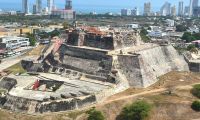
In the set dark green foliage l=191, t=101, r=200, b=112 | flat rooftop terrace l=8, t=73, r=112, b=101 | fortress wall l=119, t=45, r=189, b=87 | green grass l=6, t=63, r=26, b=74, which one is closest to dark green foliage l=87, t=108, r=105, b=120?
flat rooftop terrace l=8, t=73, r=112, b=101

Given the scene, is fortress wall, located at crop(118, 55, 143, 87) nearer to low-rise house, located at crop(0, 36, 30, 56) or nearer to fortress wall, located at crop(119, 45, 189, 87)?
fortress wall, located at crop(119, 45, 189, 87)

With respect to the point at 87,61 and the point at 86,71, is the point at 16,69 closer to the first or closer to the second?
the point at 87,61

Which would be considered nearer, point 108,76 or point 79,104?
point 79,104

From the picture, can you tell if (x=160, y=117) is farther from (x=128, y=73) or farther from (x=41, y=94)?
(x=41, y=94)

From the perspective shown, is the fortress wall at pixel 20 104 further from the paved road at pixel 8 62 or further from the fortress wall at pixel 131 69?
the paved road at pixel 8 62

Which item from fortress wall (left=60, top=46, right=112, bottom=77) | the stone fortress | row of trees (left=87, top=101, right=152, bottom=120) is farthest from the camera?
fortress wall (left=60, top=46, right=112, bottom=77)

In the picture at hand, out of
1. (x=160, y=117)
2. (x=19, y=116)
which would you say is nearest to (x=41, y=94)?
(x=19, y=116)

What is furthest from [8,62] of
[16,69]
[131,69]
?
[131,69]
